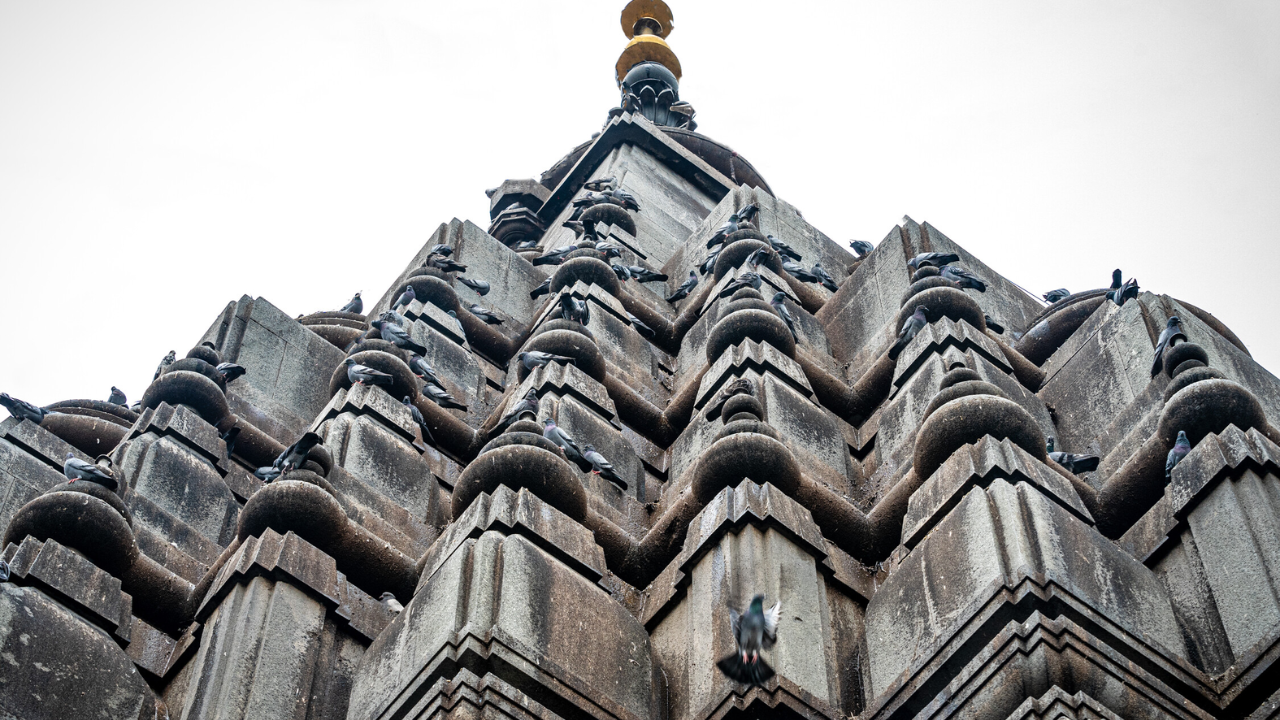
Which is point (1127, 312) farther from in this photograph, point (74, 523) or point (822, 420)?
point (74, 523)

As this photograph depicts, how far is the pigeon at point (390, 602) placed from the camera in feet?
50.5

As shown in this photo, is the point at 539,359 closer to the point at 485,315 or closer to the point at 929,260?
the point at 929,260

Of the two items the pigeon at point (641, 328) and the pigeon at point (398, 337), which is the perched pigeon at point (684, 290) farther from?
the pigeon at point (398, 337)

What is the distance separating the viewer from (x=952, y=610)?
12.6 m

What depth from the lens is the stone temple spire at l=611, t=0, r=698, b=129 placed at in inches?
2047

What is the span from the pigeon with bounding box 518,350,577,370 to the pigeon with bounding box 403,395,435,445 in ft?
4.90

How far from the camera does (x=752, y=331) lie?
21078mm

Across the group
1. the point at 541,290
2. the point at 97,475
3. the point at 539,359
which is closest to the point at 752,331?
the point at 539,359

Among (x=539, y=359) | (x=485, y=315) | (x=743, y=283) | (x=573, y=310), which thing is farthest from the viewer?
(x=485, y=315)

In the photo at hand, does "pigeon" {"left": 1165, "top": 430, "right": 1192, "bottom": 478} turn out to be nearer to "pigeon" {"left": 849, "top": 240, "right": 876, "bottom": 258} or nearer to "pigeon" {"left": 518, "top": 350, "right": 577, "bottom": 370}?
"pigeon" {"left": 518, "top": 350, "right": 577, "bottom": 370}

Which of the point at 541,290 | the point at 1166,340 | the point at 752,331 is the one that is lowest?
the point at 1166,340

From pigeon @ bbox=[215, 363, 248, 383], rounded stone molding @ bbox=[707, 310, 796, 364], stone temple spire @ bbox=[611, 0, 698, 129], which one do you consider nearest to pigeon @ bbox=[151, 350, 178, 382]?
pigeon @ bbox=[215, 363, 248, 383]

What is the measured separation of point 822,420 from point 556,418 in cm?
278

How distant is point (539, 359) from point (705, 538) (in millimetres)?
6980
